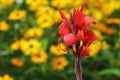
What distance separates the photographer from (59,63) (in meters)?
2.93

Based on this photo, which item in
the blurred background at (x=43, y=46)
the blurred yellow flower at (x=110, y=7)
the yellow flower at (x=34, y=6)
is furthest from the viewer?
the blurred yellow flower at (x=110, y=7)

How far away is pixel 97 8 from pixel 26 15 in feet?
2.43

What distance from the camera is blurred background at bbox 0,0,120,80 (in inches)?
117

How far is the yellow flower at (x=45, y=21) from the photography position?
124 inches

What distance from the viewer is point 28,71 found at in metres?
2.90

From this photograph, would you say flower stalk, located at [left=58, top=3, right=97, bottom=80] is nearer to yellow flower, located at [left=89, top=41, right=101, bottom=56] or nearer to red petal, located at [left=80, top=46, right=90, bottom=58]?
red petal, located at [left=80, top=46, right=90, bottom=58]

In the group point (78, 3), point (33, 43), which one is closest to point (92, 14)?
point (78, 3)

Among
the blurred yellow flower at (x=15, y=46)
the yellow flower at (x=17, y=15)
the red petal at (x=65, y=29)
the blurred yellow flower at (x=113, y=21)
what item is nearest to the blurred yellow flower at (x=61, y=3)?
the yellow flower at (x=17, y=15)

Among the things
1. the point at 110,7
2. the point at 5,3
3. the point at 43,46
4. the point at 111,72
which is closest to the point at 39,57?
the point at 43,46

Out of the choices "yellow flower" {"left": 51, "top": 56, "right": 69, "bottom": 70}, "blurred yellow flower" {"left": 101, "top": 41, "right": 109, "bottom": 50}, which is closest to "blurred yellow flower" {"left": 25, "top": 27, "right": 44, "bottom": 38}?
"yellow flower" {"left": 51, "top": 56, "right": 69, "bottom": 70}

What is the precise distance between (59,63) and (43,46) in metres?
0.18

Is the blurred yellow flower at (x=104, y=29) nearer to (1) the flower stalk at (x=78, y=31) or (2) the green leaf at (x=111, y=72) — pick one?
Answer: (2) the green leaf at (x=111, y=72)

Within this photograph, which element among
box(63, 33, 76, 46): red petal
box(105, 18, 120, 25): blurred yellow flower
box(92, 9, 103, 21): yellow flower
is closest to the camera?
box(63, 33, 76, 46): red petal

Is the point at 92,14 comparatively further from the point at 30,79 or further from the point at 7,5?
the point at 30,79
